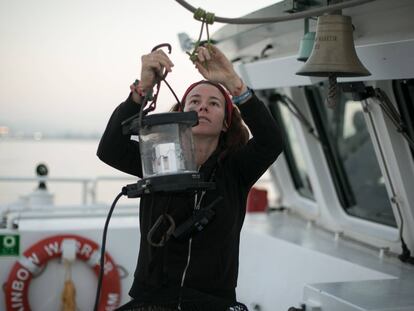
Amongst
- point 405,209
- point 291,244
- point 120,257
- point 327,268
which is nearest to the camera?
point 405,209

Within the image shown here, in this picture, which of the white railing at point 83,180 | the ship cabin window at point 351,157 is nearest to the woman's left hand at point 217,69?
the ship cabin window at point 351,157

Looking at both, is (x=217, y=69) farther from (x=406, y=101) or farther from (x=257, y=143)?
(x=406, y=101)

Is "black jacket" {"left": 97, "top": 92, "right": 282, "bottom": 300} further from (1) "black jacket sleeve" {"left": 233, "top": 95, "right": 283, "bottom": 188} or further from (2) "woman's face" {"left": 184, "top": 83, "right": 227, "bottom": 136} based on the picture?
(2) "woman's face" {"left": 184, "top": 83, "right": 227, "bottom": 136}

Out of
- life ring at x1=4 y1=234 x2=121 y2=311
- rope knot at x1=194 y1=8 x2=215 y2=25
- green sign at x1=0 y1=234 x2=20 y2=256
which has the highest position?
rope knot at x1=194 y1=8 x2=215 y2=25

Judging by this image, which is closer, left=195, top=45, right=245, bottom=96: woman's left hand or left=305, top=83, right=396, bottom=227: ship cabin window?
left=195, top=45, right=245, bottom=96: woman's left hand

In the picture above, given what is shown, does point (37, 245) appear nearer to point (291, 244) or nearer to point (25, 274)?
point (25, 274)

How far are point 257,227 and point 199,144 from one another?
10.4 ft

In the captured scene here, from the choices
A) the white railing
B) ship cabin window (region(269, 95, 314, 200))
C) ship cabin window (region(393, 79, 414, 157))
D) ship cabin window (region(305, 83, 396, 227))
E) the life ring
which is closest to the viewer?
ship cabin window (region(393, 79, 414, 157))

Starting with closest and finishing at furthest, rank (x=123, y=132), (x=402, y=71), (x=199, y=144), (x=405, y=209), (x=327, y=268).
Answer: (x=123, y=132)
(x=199, y=144)
(x=402, y=71)
(x=405, y=209)
(x=327, y=268)

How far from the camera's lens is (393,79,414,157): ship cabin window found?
3949mm

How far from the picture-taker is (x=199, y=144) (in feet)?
9.52

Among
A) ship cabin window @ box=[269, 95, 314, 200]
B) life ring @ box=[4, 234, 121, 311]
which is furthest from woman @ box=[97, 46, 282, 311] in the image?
ship cabin window @ box=[269, 95, 314, 200]

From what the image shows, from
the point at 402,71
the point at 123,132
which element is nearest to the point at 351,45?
the point at 402,71

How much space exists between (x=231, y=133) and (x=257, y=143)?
0.29 metres
